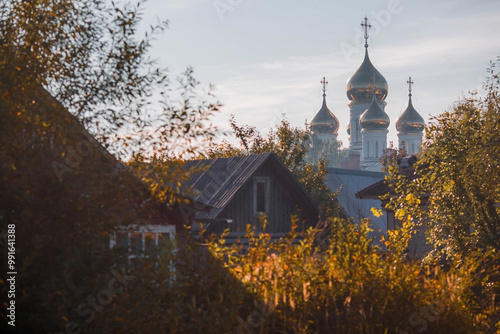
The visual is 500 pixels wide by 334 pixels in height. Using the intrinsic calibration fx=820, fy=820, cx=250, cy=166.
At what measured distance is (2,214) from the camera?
8695 millimetres

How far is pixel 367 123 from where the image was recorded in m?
118

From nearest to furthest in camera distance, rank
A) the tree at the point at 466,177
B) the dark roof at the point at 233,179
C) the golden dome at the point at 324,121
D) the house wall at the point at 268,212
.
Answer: the tree at the point at 466,177
the house wall at the point at 268,212
the dark roof at the point at 233,179
the golden dome at the point at 324,121

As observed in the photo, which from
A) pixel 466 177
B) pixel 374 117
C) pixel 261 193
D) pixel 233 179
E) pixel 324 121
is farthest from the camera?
pixel 324 121

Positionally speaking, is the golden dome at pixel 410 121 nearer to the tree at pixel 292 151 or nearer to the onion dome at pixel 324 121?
the onion dome at pixel 324 121

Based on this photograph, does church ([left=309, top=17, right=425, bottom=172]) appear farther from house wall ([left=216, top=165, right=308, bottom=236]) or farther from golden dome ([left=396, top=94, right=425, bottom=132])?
house wall ([left=216, top=165, right=308, bottom=236])

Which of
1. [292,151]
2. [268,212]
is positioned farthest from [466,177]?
[292,151]

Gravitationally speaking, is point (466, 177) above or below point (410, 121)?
below

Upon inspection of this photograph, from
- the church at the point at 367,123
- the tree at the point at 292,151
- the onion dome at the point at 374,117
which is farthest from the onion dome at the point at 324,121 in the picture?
the tree at the point at 292,151

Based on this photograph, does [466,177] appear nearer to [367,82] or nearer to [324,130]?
[367,82]

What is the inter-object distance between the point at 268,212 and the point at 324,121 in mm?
102403

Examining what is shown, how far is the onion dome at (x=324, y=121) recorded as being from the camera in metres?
129

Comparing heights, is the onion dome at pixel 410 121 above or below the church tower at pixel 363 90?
below

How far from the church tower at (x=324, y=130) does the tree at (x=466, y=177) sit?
108638mm

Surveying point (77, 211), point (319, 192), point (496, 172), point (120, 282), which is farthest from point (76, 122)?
point (319, 192)
